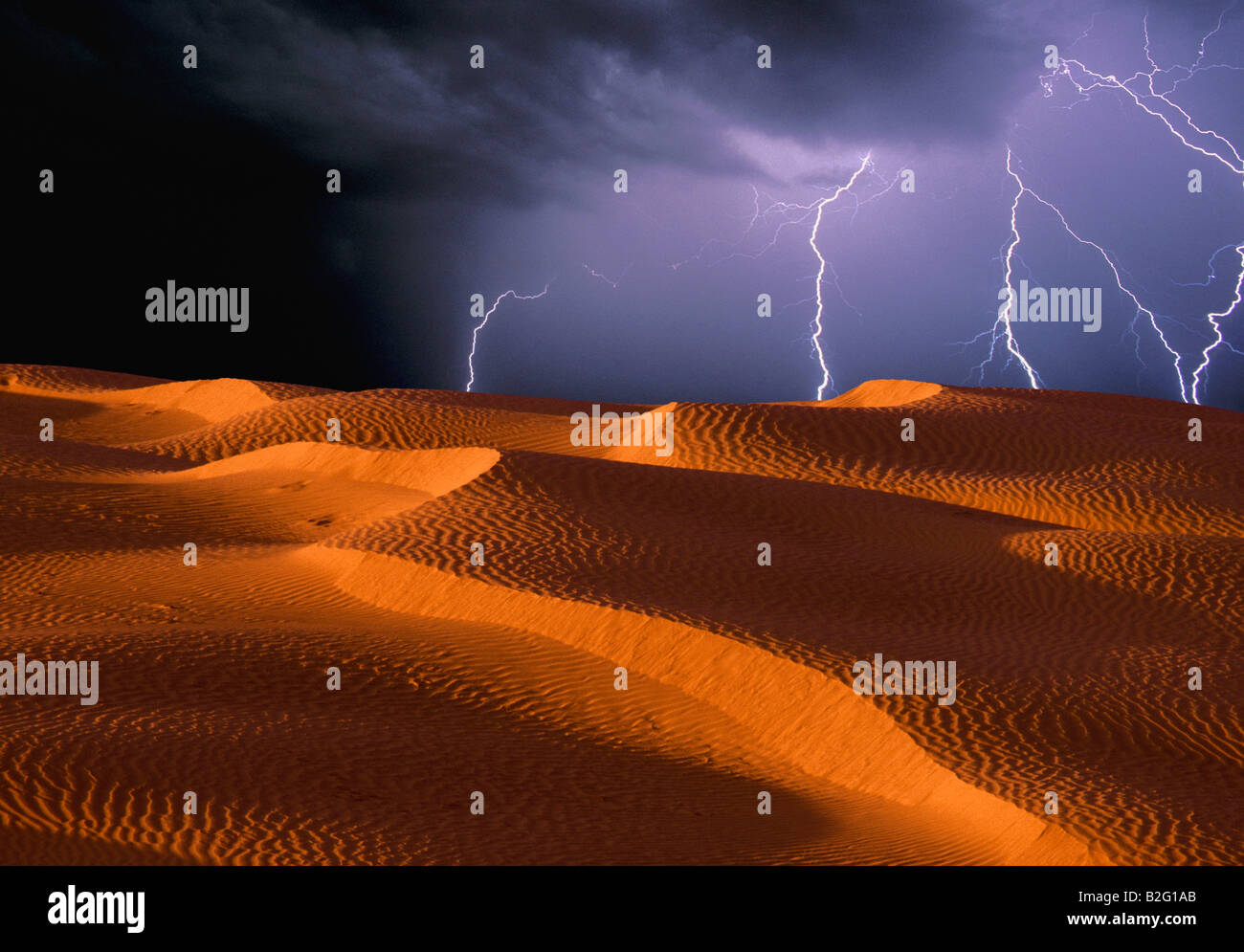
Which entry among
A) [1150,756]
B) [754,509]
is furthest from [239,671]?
[754,509]

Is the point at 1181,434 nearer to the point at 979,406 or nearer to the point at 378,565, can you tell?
the point at 979,406

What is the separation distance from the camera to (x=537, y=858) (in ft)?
20.2

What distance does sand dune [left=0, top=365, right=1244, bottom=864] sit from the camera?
6555mm

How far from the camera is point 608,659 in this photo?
1007cm

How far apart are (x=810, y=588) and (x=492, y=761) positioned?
4905mm
